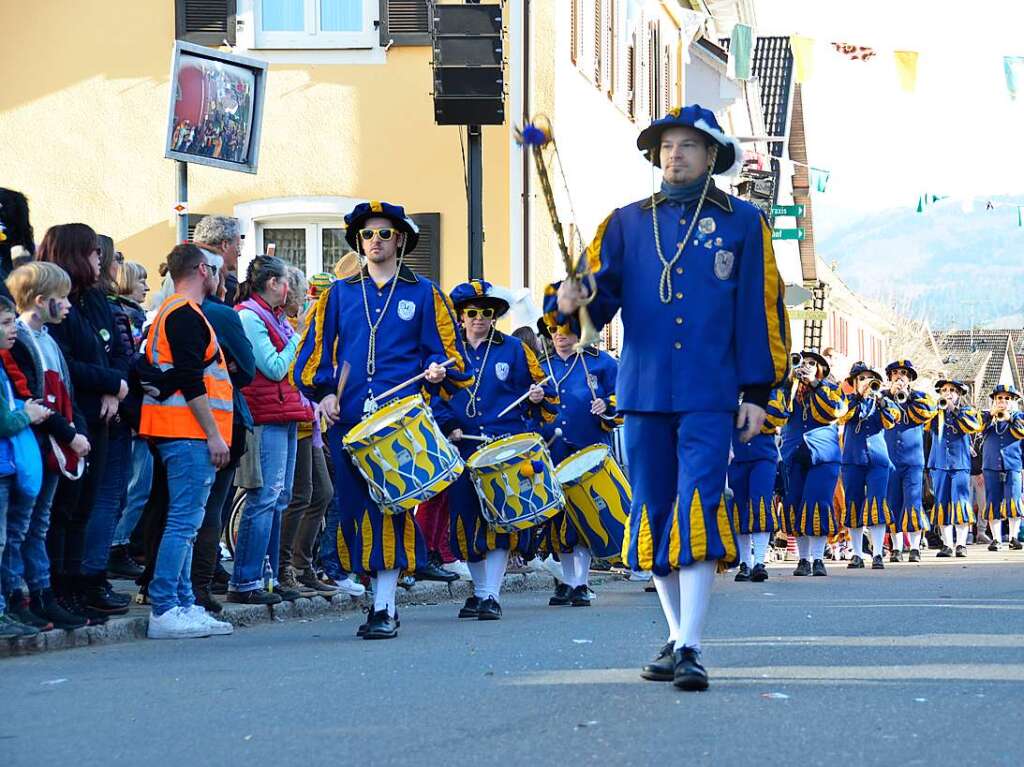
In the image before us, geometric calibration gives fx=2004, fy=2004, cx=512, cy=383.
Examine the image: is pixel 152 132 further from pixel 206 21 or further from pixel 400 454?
pixel 400 454

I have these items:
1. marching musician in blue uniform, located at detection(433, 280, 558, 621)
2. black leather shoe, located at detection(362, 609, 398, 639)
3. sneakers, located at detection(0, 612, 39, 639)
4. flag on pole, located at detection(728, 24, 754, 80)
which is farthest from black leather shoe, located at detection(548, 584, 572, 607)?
flag on pole, located at detection(728, 24, 754, 80)

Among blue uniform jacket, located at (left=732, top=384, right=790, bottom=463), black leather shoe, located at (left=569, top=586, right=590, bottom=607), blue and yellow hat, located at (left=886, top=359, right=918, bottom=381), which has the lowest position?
black leather shoe, located at (left=569, top=586, right=590, bottom=607)

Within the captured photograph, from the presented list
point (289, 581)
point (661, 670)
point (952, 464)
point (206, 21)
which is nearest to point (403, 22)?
point (206, 21)

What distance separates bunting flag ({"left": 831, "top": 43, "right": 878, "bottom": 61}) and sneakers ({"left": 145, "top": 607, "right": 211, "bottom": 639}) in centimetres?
1651

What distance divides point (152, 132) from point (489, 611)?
11.5m

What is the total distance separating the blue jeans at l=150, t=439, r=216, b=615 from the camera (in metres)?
10.2

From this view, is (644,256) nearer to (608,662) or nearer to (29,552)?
(608,662)

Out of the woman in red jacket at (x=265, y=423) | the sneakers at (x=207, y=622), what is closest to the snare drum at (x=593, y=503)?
the woman in red jacket at (x=265, y=423)

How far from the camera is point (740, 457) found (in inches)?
683

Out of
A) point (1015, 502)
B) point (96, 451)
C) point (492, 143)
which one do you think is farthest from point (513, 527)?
point (1015, 502)

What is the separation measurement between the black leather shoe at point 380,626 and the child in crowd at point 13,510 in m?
1.61

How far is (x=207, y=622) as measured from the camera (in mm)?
10469

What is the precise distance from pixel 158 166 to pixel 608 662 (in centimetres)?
1435

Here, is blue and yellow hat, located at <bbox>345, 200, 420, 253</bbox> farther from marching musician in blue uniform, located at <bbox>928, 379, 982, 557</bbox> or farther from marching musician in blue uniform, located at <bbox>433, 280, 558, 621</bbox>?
marching musician in blue uniform, located at <bbox>928, 379, 982, 557</bbox>
